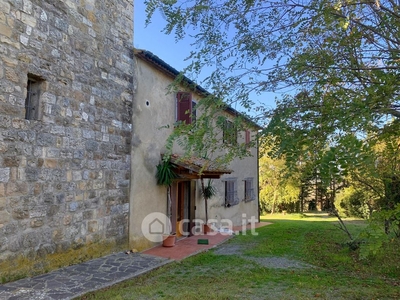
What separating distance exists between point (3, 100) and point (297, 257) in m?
7.65

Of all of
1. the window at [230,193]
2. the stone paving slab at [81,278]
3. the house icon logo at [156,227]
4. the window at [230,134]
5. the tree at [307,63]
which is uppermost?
the tree at [307,63]

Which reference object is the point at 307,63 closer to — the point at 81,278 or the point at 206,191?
the point at 81,278

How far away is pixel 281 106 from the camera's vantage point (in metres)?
3.80

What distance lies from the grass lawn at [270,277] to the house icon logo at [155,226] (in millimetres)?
1566

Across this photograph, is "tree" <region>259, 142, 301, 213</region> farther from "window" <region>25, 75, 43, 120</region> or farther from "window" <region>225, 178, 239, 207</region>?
"window" <region>25, 75, 43, 120</region>

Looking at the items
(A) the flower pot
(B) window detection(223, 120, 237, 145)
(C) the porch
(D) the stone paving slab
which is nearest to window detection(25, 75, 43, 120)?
(D) the stone paving slab

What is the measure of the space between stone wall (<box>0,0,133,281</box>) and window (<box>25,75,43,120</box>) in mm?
77

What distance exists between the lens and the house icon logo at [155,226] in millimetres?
8992

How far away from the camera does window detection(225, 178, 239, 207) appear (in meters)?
14.5

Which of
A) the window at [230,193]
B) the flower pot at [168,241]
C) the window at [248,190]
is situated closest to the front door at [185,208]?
the flower pot at [168,241]

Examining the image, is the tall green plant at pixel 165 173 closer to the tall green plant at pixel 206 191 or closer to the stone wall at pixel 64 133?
the stone wall at pixel 64 133

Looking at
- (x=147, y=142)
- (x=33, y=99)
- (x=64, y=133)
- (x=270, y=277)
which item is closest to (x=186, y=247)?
(x=147, y=142)

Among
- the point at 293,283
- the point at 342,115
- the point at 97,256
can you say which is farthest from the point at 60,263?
the point at 342,115

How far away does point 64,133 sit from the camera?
666 cm
